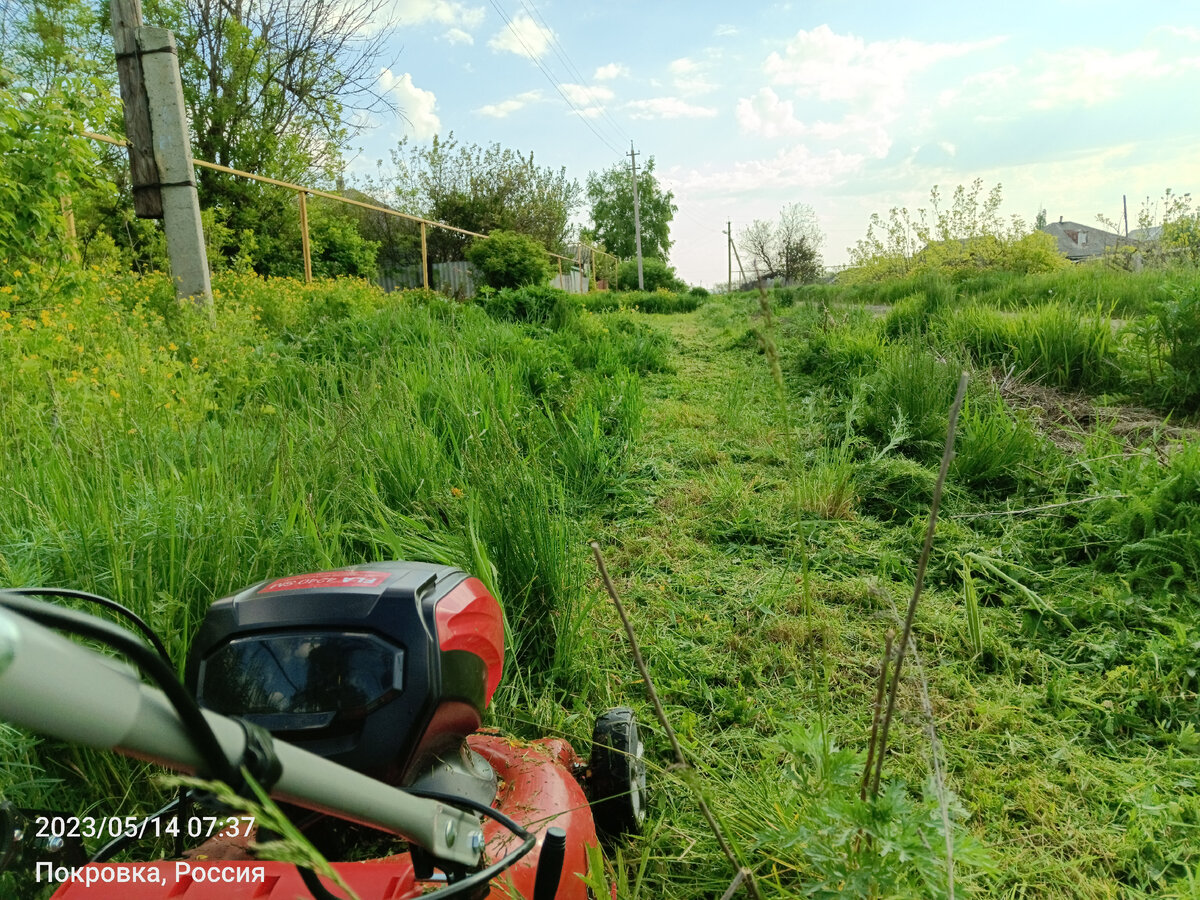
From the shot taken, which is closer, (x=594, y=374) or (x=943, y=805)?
(x=943, y=805)

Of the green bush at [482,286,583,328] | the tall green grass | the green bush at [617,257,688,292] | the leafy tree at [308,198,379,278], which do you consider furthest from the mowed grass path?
the green bush at [617,257,688,292]

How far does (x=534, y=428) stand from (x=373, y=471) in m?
1.35

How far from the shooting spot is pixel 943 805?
0.89 meters

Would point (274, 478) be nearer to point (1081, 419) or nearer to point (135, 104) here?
point (1081, 419)

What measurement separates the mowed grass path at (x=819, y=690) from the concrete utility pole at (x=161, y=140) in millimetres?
5377

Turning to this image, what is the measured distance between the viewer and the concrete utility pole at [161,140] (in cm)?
640

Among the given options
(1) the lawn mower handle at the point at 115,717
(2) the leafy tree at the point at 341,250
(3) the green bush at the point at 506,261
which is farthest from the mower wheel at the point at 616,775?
(2) the leafy tree at the point at 341,250

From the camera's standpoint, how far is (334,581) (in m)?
1.11

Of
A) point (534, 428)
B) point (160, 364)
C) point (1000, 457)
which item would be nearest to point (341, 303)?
point (160, 364)

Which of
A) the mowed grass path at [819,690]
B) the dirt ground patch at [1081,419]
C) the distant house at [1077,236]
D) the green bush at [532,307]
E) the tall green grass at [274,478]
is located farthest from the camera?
the distant house at [1077,236]

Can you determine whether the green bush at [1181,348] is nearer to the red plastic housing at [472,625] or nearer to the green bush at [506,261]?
the red plastic housing at [472,625]

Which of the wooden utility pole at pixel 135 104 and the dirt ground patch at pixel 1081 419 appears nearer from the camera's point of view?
the dirt ground patch at pixel 1081 419

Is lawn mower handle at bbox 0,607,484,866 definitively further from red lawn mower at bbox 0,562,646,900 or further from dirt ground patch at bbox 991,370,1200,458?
dirt ground patch at bbox 991,370,1200,458

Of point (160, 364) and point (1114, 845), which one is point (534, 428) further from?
point (1114, 845)
